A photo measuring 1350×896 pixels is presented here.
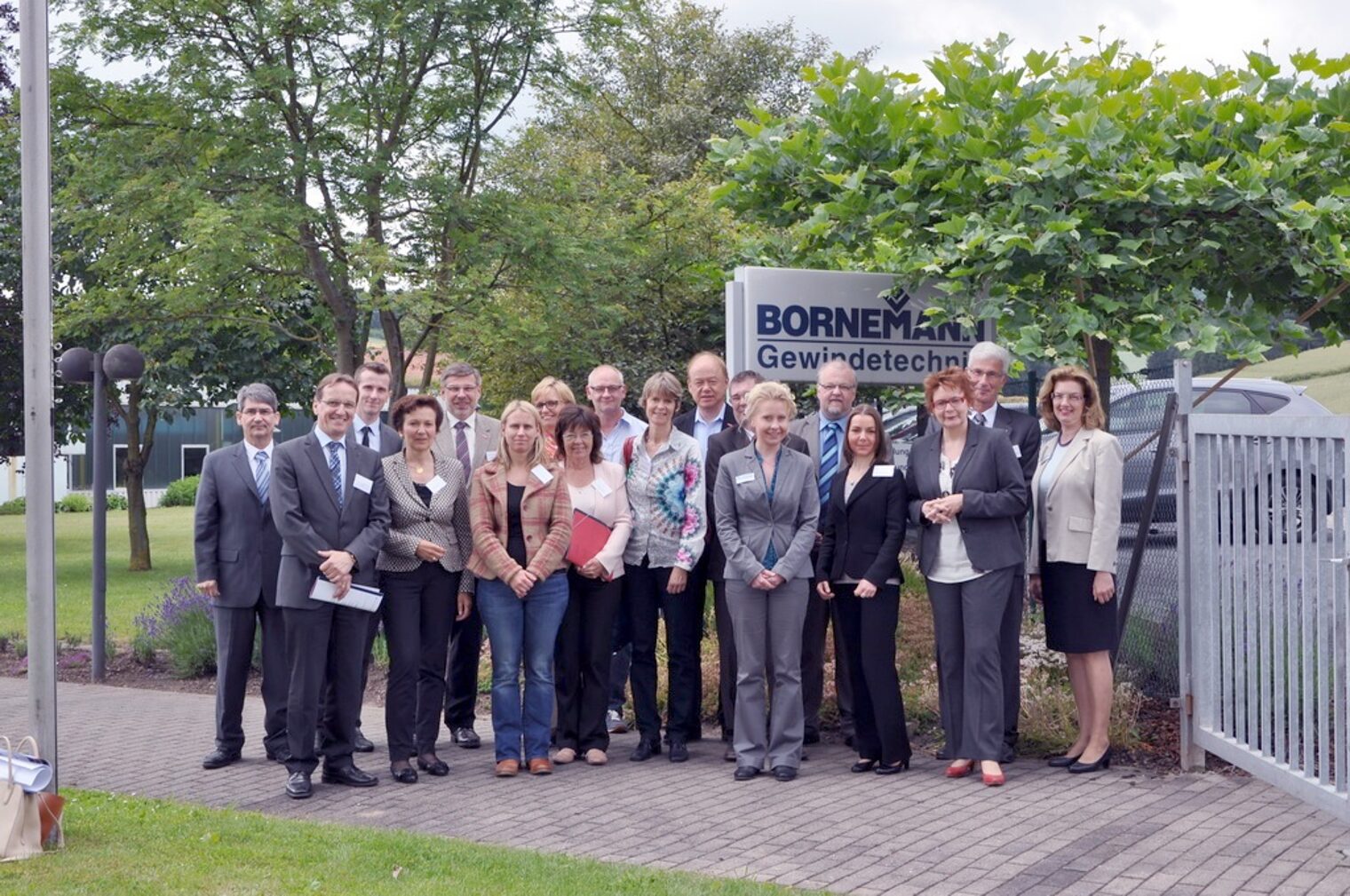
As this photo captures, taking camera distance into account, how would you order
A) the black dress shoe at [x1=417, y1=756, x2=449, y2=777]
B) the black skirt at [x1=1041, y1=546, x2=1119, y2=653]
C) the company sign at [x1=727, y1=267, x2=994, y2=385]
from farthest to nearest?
the company sign at [x1=727, y1=267, x2=994, y2=385]
the black dress shoe at [x1=417, y1=756, x2=449, y2=777]
the black skirt at [x1=1041, y1=546, x2=1119, y2=653]

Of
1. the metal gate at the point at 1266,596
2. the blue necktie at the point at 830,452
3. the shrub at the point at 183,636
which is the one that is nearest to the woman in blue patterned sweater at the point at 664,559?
the blue necktie at the point at 830,452

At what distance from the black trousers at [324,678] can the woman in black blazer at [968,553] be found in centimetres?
289

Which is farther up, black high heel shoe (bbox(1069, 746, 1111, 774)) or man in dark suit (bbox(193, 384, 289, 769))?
man in dark suit (bbox(193, 384, 289, 769))

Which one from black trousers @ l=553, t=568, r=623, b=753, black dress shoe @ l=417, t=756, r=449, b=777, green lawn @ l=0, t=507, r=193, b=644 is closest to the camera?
black dress shoe @ l=417, t=756, r=449, b=777

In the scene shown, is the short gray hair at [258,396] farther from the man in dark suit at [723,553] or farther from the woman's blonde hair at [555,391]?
the man in dark suit at [723,553]

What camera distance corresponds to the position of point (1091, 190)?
757 cm

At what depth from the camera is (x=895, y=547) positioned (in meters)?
7.55

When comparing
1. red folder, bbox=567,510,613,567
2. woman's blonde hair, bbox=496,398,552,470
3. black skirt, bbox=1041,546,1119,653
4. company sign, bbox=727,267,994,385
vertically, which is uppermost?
company sign, bbox=727,267,994,385

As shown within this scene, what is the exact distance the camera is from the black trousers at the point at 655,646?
8.16 m

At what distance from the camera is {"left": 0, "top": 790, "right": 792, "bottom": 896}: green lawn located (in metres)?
5.47

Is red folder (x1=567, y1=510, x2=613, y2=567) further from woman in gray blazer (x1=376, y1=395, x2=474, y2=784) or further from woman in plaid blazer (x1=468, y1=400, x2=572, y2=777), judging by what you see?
woman in gray blazer (x1=376, y1=395, x2=474, y2=784)

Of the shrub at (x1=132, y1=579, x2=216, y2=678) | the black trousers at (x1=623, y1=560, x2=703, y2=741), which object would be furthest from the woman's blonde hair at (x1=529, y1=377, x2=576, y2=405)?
the shrub at (x1=132, y1=579, x2=216, y2=678)

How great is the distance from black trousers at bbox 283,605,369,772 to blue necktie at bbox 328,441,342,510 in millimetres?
564

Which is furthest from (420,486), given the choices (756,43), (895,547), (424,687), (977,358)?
(756,43)
